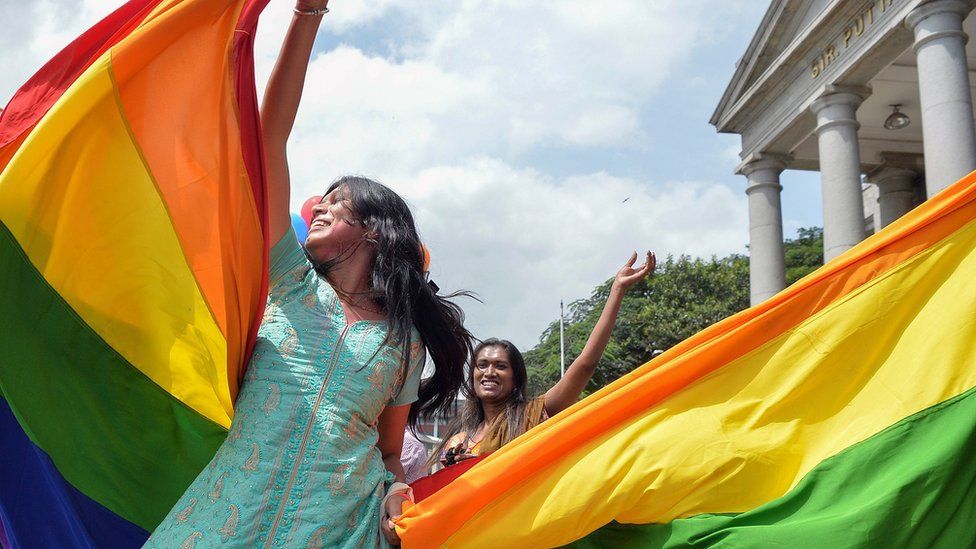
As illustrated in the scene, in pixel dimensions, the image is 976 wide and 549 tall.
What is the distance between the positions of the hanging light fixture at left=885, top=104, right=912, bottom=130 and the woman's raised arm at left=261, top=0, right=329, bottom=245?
17.4 meters

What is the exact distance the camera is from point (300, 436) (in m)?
2.12

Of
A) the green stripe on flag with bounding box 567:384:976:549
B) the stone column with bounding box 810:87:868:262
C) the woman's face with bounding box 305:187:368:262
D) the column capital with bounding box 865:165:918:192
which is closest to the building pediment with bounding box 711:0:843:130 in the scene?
the stone column with bounding box 810:87:868:262

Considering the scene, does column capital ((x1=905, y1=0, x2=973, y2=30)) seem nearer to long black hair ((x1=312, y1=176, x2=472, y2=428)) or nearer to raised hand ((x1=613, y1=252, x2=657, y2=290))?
raised hand ((x1=613, y1=252, x2=657, y2=290))

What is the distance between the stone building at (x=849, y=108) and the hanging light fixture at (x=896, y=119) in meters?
0.03

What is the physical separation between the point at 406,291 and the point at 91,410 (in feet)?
2.72

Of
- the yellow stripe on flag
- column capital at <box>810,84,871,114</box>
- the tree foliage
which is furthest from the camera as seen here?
the tree foliage

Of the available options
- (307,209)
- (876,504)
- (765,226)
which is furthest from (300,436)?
(765,226)

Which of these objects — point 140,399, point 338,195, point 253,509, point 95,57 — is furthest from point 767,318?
point 95,57

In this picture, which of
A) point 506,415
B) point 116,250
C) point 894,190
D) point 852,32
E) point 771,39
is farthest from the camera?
point 894,190

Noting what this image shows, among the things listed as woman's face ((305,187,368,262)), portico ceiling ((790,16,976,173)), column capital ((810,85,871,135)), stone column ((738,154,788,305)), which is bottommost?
woman's face ((305,187,368,262))

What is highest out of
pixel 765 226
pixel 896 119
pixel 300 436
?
pixel 896 119

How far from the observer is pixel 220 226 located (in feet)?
7.45

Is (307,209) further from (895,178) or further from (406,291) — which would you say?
(895,178)

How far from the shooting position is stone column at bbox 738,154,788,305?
17.5 metres
